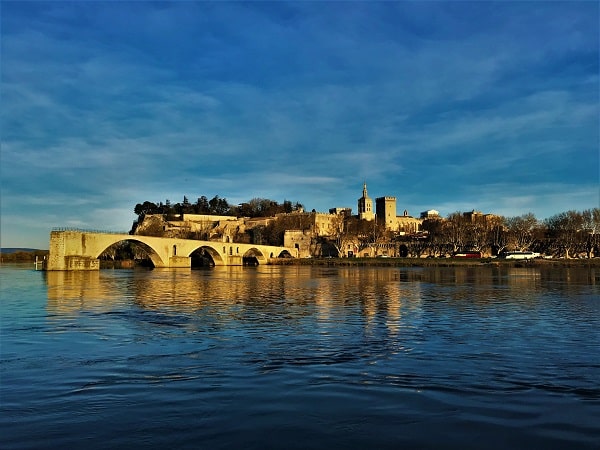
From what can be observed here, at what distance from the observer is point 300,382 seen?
8836 mm

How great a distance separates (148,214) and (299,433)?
557 ft

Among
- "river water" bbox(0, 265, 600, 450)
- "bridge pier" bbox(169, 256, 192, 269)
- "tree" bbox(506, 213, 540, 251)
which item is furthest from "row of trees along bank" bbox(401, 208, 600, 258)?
"river water" bbox(0, 265, 600, 450)

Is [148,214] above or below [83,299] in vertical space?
above

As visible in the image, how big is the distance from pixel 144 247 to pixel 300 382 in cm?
6937

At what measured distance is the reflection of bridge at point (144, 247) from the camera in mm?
56562

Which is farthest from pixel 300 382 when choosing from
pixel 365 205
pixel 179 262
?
pixel 365 205

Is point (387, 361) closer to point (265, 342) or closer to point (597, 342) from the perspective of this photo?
point (265, 342)

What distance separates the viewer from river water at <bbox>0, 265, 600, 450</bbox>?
6.36 m

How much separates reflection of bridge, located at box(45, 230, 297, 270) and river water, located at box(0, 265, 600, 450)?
138 feet

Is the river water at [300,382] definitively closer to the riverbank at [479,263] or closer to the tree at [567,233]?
the riverbank at [479,263]

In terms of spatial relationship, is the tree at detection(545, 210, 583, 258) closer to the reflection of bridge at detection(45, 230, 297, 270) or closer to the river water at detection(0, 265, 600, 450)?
the reflection of bridge at detection(45, 230, 297, 270)

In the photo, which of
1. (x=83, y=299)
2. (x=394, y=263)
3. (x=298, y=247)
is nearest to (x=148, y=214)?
(x=298, y=247)

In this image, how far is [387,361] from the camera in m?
10.6

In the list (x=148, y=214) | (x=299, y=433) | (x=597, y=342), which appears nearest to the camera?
(x=299, y=433)
